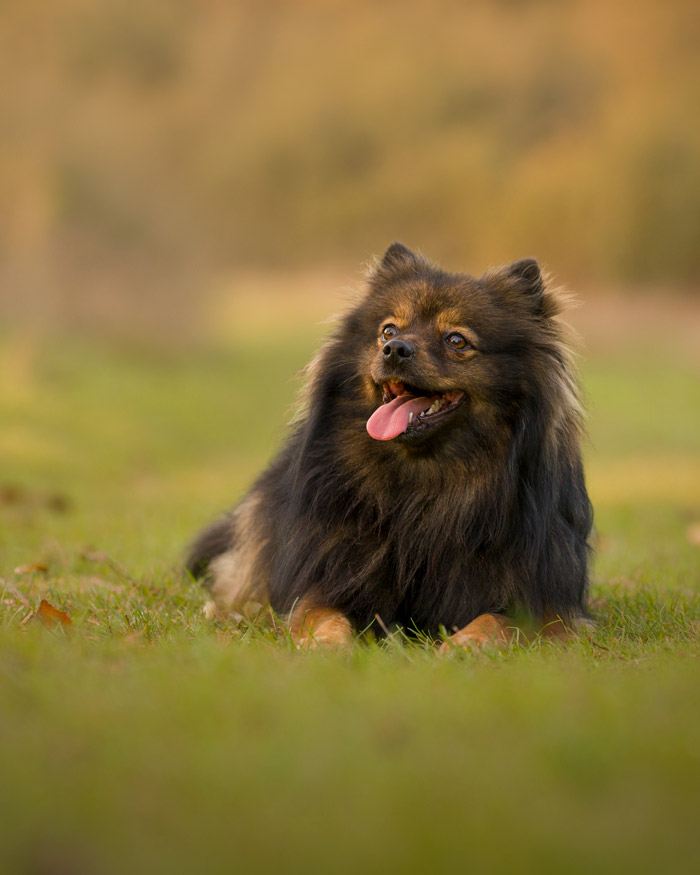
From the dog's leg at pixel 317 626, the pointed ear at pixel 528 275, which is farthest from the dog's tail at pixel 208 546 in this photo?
the pointed ear at pixel 528 275

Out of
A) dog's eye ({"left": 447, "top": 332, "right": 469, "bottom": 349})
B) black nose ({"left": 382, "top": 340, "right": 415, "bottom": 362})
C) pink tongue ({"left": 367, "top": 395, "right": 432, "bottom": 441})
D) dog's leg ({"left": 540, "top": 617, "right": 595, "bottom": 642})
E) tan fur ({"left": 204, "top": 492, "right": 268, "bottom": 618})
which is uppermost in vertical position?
dog's eye ({"left": 447, "top": 332, "right": 469, "bottom": 349})

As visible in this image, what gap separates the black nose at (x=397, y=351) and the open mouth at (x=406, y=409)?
168mm

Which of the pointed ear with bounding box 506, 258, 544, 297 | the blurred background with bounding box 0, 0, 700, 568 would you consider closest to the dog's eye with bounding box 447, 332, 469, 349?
the pointed ear with bounding box 506, 258, 544, 297

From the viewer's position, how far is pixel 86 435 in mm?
17031

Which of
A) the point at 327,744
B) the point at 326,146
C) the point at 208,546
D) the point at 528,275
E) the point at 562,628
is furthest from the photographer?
the point at 326,146

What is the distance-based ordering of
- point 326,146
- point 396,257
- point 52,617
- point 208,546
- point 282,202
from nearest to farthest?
point 52,617
point 396,257
point 208,546
point 282,202
point 326,146

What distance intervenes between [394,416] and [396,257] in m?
1.16

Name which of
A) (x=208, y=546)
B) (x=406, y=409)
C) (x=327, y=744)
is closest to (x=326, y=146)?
(x=208, y=546)

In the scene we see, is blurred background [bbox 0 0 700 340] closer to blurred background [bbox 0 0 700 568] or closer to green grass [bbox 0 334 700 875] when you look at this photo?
blurred background [bbox 0 0 700 568]

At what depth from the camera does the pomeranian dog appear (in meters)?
4.85

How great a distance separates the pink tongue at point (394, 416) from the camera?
4.91 metres

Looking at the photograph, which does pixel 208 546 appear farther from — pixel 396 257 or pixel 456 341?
pixel 456 341

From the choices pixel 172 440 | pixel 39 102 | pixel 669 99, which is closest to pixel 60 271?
pixel 39 102

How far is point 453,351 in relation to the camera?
5.02m
